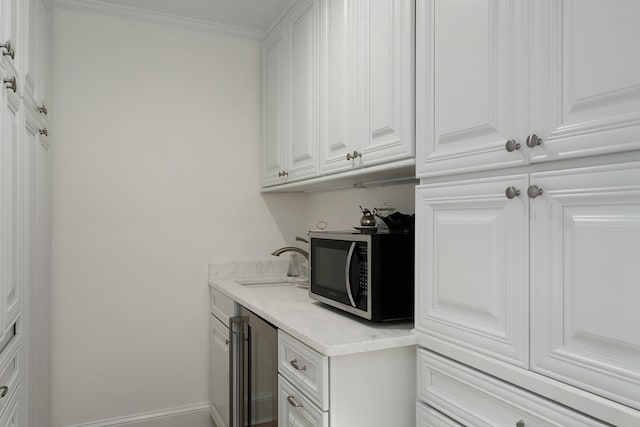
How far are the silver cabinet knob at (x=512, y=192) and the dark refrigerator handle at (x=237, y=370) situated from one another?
1387 millimetres

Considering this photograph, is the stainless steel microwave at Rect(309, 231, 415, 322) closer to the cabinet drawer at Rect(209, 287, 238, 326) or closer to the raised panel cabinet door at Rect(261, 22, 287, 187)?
the cabinet drawer at Rect(209, 287, 238, 326)

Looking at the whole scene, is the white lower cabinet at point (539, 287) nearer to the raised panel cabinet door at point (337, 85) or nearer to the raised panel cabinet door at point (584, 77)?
the raised panel cabinet door at point (584, 77)

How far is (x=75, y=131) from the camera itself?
2.45m

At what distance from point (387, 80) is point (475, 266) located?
2.35 feet

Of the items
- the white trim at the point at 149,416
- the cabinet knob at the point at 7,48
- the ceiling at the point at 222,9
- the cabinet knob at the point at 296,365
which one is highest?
the ceiling at the point at 222,9

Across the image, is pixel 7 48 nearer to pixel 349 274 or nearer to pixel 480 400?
pixel 349 274

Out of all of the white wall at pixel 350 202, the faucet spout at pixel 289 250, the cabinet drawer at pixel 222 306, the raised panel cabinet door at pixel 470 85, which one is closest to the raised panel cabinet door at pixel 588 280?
the raised panel cabinet door at pixel 470 85

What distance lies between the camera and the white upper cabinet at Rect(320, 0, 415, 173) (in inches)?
57.5

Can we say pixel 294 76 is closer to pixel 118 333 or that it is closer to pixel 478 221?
pixel 478 221

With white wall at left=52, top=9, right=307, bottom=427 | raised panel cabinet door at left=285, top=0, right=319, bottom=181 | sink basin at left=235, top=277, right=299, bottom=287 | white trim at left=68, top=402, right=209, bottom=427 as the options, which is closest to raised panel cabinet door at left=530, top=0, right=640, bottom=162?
raised panel cabinet door at left=285, top=0, right=319, bottom=181

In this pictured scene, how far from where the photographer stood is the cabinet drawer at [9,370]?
1271 millimetres

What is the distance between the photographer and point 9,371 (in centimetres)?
139

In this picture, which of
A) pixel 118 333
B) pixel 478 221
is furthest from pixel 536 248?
pixel 118 333

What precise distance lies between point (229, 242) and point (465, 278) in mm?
1847
